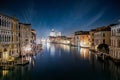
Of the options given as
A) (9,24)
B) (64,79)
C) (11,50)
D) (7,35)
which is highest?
(9,24)

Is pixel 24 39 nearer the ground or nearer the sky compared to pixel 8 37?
nearer the ground

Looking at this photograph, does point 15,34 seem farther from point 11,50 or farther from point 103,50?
point 103,50

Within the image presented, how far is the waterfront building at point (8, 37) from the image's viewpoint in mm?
36447

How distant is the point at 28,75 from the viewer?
95.4ft

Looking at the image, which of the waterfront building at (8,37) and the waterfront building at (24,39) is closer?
the waterfront building at (8,37)

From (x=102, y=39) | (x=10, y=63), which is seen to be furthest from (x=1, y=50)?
(x=102, y=39)

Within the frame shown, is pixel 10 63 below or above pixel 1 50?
below

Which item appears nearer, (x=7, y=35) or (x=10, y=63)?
(x=10, y=63)

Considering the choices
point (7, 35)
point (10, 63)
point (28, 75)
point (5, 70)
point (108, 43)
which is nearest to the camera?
point (28, 75)

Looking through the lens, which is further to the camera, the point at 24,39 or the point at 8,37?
the point at 24,39

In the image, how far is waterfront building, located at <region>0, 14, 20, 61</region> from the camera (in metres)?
36.4

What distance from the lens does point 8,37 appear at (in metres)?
40.3

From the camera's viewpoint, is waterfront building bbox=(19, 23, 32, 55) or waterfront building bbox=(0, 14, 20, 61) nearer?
waterfront building bbox=(0, 14, 20, 61)

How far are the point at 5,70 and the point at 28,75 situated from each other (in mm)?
5789
